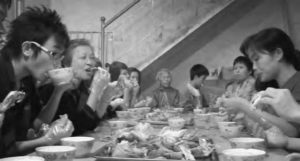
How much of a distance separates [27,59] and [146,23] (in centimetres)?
380

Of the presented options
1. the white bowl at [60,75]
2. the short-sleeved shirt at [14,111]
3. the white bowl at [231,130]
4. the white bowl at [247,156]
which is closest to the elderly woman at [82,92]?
the short-sleeved shirt at [14,111]

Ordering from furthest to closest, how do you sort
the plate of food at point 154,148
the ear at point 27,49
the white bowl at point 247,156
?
1. the ear at point 27,49
2. the plate of food at point 154,148
3. the white bowl at point 247,156

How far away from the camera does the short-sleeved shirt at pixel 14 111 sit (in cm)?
128

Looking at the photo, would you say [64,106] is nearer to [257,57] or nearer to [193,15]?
[257,57]

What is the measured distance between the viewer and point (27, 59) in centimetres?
149

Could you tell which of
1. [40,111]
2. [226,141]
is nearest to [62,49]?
[40,111]

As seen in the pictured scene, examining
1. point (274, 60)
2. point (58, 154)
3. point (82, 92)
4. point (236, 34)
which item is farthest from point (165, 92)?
point (58, 154)

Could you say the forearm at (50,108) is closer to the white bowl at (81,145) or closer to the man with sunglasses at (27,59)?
the man with sunglasses at (27,59)

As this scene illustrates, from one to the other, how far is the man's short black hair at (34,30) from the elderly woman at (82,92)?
1.29ft

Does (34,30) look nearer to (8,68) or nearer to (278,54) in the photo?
(8,68)

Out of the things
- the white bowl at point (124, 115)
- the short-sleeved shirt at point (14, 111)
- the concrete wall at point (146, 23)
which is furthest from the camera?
the concrete wall at point (146, 23)

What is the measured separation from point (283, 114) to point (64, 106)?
1.22m

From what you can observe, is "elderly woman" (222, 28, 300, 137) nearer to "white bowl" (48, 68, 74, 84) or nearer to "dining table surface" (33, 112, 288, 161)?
"dining table surface" (33, 112, 288, 161)

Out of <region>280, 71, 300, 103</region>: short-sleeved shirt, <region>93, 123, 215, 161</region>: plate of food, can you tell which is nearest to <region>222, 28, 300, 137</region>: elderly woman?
<region>280, 71, 300, 103</region>: short-sleeved shirt
